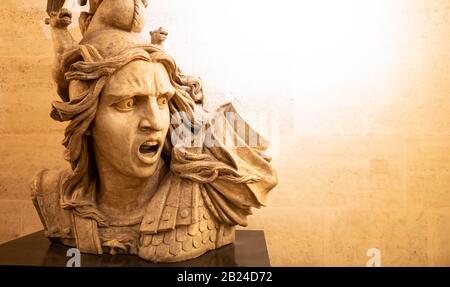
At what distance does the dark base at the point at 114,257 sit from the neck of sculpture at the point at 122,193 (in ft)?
0.51

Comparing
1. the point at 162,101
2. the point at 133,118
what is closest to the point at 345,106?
the point at 162,101

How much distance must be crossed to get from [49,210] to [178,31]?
111 cm

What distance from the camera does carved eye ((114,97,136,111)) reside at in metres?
1.40

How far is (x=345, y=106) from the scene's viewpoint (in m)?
2.21

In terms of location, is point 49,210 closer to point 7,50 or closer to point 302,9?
point 7,50

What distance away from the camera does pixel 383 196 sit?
2.21m

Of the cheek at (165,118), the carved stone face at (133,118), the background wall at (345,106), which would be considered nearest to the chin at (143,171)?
the carved stone face at (133,118)

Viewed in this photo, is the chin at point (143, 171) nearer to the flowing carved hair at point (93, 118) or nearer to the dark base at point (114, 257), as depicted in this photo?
the flowing carved hair at point (93, 118)

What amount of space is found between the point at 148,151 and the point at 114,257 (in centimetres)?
36

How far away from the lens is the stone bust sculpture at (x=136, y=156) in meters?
1.40

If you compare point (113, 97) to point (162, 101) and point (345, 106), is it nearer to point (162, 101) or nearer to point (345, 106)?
point (162, 101)

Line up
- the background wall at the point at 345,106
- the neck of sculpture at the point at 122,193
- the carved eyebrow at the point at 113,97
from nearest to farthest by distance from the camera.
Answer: the carved eyebrow at the point at 113,97 < the neck of sculpture at the point at 122,193 < the background wall at the point at 345,106

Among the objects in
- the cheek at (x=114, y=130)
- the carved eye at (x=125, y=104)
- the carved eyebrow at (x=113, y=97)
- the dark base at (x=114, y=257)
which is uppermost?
the carved eyebrow at (x=113, y=97)

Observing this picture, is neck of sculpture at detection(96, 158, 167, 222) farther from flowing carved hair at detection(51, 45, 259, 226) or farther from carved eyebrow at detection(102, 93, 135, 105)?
carved eyebrow at detection(102, 93, 135, 105)
